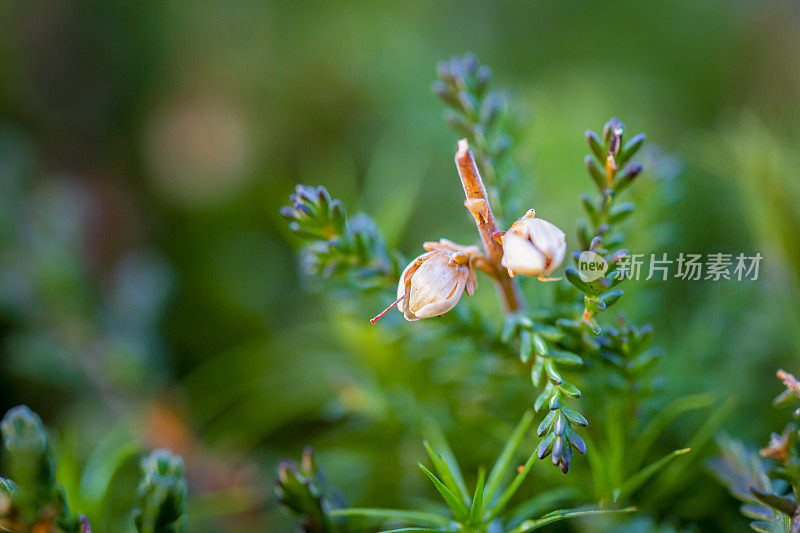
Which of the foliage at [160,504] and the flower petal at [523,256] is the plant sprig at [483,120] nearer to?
the flower petal at [523,256]

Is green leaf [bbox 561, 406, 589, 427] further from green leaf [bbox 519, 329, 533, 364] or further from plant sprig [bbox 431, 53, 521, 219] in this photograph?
Answer: plant sprig [bbox 431, 53, 521, 219]

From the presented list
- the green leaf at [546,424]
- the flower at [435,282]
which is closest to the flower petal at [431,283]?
the flower at [435,282]

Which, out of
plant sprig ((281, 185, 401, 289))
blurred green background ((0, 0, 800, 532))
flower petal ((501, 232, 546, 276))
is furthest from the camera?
blurred green background ((0, 0, 800, 532))

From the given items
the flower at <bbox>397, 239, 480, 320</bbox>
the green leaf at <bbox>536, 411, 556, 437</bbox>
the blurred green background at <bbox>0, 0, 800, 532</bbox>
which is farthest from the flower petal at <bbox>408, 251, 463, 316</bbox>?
the blurred green background at <bbox>0, 0, 800, 532</bbox>

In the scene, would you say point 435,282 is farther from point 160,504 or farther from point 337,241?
point 160,504

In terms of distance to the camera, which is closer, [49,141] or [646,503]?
[646,503]

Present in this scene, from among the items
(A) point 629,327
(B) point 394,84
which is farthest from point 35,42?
(A) point 629,327

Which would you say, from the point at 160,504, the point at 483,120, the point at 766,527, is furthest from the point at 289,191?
the point at 766,527

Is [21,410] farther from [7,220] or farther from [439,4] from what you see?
[439,4]
